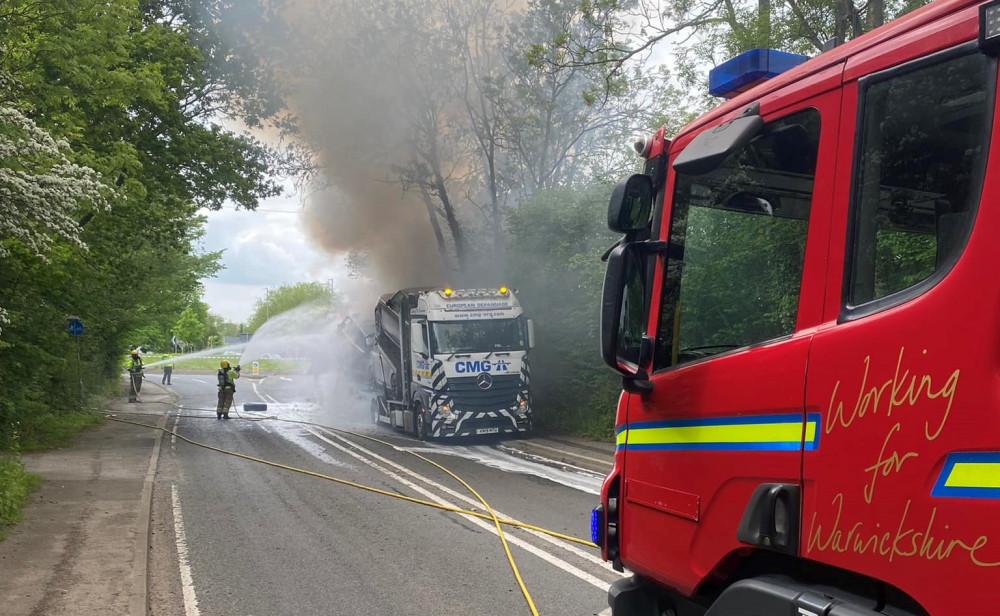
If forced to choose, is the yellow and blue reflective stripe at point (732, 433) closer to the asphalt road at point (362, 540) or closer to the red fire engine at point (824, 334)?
the red fire engine at point (824, 334)

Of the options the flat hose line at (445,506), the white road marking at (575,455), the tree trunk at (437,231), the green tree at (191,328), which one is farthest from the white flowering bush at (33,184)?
the green tree at (191,328)

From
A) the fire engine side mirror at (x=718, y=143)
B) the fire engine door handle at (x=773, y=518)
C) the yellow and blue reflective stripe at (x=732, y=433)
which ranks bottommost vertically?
the fire engine door handle at (x=773, y=518)

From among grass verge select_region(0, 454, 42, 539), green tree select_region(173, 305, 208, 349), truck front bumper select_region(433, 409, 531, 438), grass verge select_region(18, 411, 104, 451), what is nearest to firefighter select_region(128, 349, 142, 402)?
grass verge select_region(18, 411, 104, 451)

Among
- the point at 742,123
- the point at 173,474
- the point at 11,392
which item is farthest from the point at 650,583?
the point at 11,392

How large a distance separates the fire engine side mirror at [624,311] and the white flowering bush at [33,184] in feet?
21.0

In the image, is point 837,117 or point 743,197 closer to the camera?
point 837,117

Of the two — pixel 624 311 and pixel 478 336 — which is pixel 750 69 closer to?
pixel 624 311

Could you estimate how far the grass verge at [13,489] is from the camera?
766 centimetres

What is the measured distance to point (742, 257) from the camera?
2.47 metres

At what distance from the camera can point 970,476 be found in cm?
161

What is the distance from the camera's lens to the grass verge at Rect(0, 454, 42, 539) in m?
7.66

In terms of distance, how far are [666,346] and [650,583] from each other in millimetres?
958

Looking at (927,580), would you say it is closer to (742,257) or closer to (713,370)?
(713,370)

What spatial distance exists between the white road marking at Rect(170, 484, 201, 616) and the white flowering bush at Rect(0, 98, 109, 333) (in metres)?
2.66
